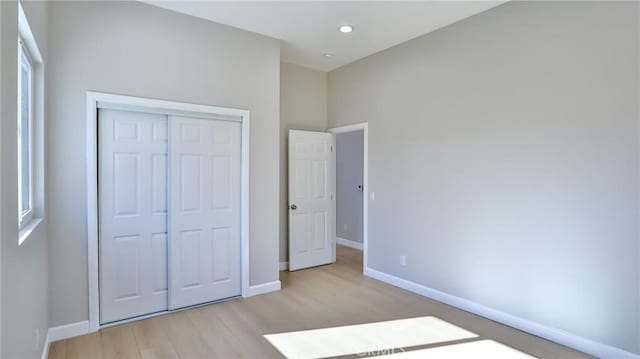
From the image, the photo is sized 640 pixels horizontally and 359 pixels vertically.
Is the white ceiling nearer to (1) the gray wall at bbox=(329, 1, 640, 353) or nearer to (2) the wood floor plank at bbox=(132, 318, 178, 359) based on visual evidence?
(1) the gray wall at bbox=(329, 1, 640, 353)

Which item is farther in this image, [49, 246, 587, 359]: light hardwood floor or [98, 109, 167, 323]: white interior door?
[98, 109, 167, 323]: white interior door

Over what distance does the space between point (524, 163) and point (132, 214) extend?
3.68m

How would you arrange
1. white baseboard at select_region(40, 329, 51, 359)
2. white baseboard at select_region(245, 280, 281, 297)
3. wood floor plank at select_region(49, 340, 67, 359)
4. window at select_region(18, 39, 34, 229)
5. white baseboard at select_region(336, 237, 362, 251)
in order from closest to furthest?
1. window at select_region(18, 39, 34, 229)
2. white baseboard at select_region(40, 329, 51, 359)
3. wood floor plank at select_region(49, 340, 67, 359)
4. white baseboard at select_region(245, 280, 281, 297)
5. white baseboard at select_region(336, 237, 362, 251)

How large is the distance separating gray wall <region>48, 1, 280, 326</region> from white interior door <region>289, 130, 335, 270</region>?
2.80ft

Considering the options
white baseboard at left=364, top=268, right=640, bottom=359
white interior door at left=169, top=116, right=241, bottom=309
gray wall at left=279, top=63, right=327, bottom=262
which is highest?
gray wall at left=279, top=63, right=327, bottom=262

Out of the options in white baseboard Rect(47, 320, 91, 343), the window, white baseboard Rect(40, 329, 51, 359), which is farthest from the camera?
white baseboard Rect(47, 320, 91, 343)

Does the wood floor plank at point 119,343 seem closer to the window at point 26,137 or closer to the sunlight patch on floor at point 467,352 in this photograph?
the window at point 26,137

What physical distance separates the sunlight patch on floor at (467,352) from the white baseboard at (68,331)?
2542 mm

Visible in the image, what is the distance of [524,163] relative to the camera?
3.07 m

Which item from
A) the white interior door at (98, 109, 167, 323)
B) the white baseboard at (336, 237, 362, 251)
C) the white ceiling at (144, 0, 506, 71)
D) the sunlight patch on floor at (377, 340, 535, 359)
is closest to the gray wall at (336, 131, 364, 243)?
the white baseboard at (336, 237, 362, 251)

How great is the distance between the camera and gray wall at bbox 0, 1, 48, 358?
1424 millimetres

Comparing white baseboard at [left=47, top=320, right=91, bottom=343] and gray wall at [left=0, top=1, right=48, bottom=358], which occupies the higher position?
gray wall at [left=0, top=1, right=48, bottom=358]

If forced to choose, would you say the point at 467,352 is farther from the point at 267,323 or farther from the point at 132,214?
the point at 132,214

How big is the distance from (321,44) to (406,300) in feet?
10.6
